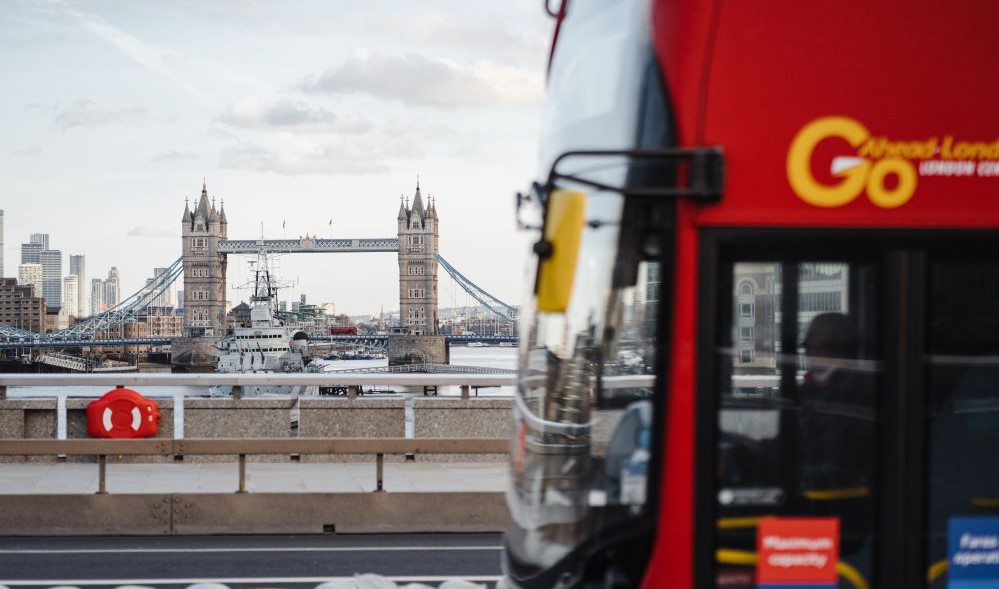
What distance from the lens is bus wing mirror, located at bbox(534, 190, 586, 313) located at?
373 centimetres

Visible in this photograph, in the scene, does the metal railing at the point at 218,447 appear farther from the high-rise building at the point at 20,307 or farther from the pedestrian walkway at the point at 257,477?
the high-rise building at the point at 20,307

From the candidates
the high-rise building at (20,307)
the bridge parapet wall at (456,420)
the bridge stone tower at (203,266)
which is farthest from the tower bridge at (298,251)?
the bridge parapet wall at (456,420)

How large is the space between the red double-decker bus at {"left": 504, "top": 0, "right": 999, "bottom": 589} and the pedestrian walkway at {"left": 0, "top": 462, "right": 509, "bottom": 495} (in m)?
6.56

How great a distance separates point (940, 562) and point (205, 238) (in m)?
144

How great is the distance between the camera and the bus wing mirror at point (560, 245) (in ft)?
12.2

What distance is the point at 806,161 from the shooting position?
3.77 m

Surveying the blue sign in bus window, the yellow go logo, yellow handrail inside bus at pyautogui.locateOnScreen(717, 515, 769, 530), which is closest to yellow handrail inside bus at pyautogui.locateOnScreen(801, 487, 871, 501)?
yellow handrail inside bus at pyautogui.locateOnScreen(717, 515, 769, 530)

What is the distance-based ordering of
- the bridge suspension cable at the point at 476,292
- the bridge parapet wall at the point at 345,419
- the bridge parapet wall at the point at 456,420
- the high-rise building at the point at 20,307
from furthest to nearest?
the high-rise building at the point at 20,307
the bridge suspension cable at the point at 476,292
the bridge parapet wall at the point at 456,420
the bridge parapet wall at the point at 345,419

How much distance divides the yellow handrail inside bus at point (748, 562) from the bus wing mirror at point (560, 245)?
870 millimetres

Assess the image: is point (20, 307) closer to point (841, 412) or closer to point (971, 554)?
point (841, 412)

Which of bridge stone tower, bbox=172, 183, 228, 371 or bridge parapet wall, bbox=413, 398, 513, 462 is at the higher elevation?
bridge stone tower, bbox=172, 183, 228, 371

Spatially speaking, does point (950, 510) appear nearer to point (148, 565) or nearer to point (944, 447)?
point (944, 447)

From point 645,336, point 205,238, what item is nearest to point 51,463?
point 645,336

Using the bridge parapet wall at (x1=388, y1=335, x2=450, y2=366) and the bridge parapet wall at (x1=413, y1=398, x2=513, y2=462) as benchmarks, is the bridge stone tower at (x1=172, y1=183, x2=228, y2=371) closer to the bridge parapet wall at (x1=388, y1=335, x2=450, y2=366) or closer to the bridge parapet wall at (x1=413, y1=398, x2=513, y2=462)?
the bridge parapet wall at (x1=388, y1=335, x2=450, y2=366)
